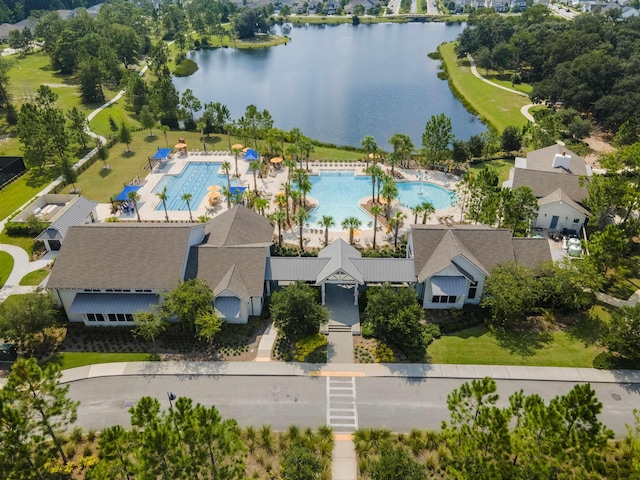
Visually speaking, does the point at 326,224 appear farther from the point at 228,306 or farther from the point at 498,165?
the point at 498,165

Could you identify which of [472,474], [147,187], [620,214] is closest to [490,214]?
[620,214]

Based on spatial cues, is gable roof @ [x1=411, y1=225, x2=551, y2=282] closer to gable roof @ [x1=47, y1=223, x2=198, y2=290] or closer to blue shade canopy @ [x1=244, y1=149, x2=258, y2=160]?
gable roof @ [x1=47, y1=223, x2=198, y2=290]

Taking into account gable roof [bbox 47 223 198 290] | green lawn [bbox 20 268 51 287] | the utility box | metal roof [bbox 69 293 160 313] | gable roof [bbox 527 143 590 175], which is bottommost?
green lawn [bbox 20 268 51 287]

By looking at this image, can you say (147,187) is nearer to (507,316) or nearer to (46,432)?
(46,432)

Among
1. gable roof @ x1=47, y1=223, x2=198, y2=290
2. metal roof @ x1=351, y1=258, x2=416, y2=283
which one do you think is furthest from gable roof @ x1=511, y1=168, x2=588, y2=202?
gable roof @ x1=47, y1=223, x2=198, y2=290

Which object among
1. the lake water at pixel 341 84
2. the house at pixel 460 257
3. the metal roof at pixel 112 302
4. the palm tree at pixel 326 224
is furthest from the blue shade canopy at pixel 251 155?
the metal roof at pixel 112 302

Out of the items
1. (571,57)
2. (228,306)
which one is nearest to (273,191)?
(228,306)
